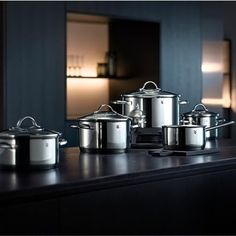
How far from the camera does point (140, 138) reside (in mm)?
2611

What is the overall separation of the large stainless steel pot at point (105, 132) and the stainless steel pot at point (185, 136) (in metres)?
0.18

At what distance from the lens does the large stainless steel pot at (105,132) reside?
2.14 meters

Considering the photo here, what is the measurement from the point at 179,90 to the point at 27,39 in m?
1.81

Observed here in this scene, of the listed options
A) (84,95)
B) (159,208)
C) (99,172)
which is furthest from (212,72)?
(99,172)

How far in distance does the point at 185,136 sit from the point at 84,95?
3.47 metres

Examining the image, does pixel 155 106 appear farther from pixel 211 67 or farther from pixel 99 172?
pixel 211 67

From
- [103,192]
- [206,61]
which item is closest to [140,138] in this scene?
[103,192]

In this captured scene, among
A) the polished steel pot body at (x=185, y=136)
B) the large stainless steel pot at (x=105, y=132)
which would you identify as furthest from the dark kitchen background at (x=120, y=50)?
the polished steel pot body at (x=185, y=136)

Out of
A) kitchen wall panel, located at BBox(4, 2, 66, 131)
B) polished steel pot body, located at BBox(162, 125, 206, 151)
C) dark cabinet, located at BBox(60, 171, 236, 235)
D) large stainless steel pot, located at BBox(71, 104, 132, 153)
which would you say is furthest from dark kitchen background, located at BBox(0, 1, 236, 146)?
dark cabinet, located at BBox(60, 171, 236, 235)

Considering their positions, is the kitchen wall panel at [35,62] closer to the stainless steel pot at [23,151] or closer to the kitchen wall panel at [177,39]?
the kitchen wall panel at [177,39]

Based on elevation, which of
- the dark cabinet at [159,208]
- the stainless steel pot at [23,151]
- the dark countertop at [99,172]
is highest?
the stainless steel pot at [23,151]

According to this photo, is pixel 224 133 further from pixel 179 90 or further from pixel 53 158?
pixel 53 158

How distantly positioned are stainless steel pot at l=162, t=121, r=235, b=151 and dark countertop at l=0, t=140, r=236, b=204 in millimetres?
85

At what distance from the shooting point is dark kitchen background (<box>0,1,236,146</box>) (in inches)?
170
